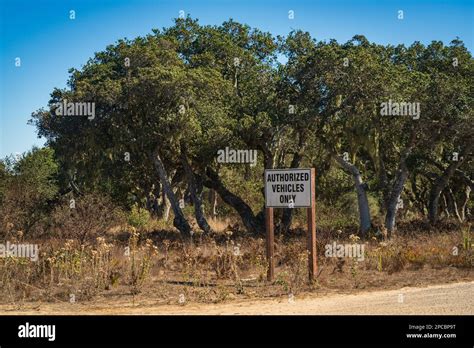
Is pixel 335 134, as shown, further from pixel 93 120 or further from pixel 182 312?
pixel 182 312

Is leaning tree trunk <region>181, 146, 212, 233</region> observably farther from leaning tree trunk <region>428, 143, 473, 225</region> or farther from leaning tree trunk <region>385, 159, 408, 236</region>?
leaning tree trunk <region>428, 143, 473, 225</region>

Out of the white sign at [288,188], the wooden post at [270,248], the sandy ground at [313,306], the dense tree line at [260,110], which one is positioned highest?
the dense tree line at [260,110]

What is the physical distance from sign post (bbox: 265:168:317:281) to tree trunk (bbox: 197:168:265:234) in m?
11.5

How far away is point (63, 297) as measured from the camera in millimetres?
11875

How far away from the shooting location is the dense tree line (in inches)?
896

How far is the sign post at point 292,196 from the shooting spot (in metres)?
13.5

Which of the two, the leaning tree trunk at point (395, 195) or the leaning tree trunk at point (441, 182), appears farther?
the leaning tree trunk at point (441, 182)

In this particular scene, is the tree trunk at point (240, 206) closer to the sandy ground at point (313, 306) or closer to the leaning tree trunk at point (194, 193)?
the leaning tree trunk at point (194, 193)

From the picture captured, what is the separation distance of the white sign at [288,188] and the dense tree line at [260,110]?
8526mm

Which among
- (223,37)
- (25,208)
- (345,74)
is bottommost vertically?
(25,208)

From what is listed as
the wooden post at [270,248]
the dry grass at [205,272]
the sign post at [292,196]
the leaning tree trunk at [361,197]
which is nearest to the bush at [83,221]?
the dry grass at [205,272]

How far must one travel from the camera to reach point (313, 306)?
10797 mm

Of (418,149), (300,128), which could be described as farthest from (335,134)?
(418,149)
